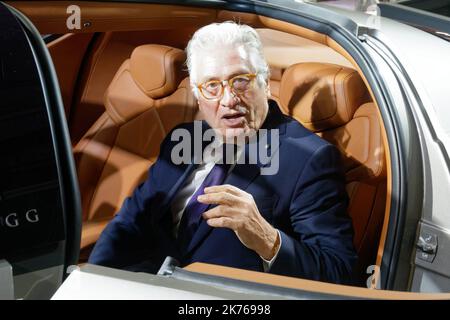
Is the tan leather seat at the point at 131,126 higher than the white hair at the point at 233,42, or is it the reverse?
the white hair at the point at 233,42

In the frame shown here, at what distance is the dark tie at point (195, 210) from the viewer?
6.29 feet

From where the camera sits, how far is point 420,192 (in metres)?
1.77

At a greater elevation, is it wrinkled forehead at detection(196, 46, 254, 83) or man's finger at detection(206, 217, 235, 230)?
wrinkled forehead at detection(196, 46, 254, 83)

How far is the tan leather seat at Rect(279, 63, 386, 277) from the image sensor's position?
1984 mm

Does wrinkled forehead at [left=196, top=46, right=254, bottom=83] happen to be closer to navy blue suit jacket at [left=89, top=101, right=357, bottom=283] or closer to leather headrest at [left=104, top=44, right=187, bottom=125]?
navy blue suit jacket at [left=89, top=101, right=357, bottom=283]

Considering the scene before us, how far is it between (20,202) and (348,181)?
1.02 m

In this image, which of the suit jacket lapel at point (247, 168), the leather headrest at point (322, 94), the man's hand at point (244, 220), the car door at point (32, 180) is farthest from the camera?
the leather headrest at point (322, 94)

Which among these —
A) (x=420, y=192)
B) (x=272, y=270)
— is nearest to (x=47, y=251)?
(x=272, y=270)

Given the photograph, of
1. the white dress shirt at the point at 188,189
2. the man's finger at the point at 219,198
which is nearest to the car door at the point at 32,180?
the man's finger at the point at 219,198

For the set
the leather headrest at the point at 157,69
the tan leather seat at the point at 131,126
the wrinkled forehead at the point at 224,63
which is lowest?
the tan leather seat at the point at 131,126

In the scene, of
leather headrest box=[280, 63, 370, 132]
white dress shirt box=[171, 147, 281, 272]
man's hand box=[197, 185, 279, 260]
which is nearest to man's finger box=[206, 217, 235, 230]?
man's hand box=[197, 185, 279, 260]

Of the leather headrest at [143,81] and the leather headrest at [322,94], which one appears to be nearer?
the leather headrest at [322,94]

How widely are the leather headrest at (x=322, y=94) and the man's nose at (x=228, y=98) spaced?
12.9 inches

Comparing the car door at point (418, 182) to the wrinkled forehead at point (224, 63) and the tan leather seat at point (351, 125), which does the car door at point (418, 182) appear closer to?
the tan leather seat at point (351, 125)
